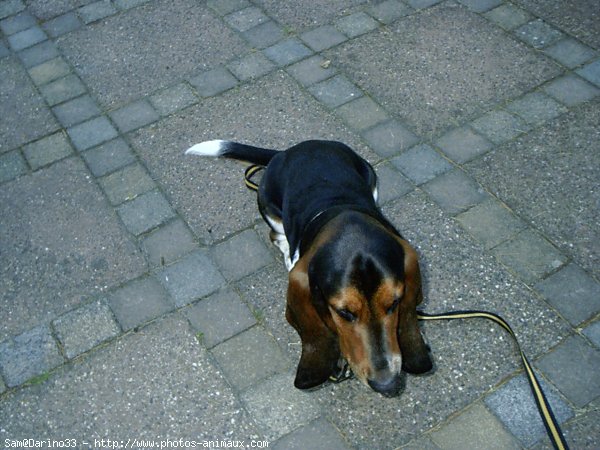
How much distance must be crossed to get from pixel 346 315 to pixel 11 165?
3296 mm

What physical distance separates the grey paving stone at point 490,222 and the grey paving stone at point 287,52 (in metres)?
2.13

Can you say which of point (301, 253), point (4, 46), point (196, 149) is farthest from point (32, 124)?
point (301, 253)

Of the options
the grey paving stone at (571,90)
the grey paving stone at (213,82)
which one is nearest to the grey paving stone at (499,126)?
the grey paving stone at (571,90)

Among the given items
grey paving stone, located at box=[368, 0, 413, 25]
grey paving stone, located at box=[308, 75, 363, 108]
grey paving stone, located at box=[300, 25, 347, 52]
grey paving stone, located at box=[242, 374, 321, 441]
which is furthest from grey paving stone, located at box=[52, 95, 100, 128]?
grey paving stone, located at box=[242, 374, 321, 441]

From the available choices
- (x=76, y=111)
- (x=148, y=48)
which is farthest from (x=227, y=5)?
(x=76, y=111)

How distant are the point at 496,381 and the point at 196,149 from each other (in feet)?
7.81

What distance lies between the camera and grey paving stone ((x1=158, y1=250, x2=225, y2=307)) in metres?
4.15

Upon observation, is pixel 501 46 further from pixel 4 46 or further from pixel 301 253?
pixel 4 46

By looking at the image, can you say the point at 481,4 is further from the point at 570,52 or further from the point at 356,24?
the point at 356,24

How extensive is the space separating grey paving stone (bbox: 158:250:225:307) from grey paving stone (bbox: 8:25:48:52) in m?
3.07

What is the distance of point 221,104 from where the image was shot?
539 cm

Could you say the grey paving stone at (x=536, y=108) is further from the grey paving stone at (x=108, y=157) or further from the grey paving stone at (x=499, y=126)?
the grey paving stone at (x=108, y=157)

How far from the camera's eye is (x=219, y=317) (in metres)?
4.03

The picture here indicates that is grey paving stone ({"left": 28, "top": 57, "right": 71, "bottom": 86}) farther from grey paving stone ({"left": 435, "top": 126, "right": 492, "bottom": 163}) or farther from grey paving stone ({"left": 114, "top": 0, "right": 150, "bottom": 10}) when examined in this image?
grey paving stone ({"left": 435, "top": 126, "right": 492, "bottom": 163})
